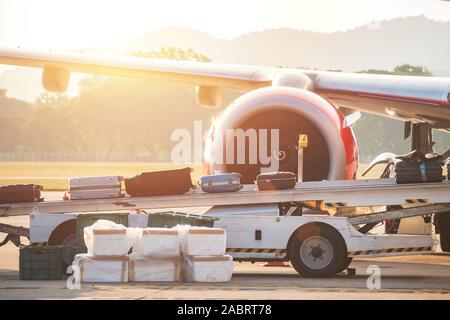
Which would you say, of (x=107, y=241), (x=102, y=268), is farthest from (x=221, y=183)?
(x=102, y=268)

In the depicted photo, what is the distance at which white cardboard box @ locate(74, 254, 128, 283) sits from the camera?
16859 millimetres

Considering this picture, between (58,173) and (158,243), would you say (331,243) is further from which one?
(58,173)

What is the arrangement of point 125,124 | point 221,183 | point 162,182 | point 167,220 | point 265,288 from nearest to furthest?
point 265,288 < point 167,220 < point 221,183 < point 162,182 < point 125,124

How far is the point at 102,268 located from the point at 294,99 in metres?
6.49

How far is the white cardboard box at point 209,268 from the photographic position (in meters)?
17.0

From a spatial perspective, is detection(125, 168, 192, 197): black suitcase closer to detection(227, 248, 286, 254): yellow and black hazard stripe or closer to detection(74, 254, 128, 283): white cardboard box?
detection(227, 248, 286, 254): yellow and black hazard stripe

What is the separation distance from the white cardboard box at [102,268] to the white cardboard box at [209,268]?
105 centimetres

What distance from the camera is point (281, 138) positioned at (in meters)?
21.5

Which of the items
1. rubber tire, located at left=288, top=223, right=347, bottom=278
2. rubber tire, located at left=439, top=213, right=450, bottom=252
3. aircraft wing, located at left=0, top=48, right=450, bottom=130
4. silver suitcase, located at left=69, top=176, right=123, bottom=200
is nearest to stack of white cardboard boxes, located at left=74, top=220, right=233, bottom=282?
rubber tire, located at left=288, top=223, right=347, bottom=278

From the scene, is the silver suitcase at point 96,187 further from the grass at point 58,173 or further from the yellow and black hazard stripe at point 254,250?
the grass at point 58,173

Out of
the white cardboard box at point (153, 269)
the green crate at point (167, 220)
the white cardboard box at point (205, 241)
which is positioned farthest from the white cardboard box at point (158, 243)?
the green crate at point (167, 220)
